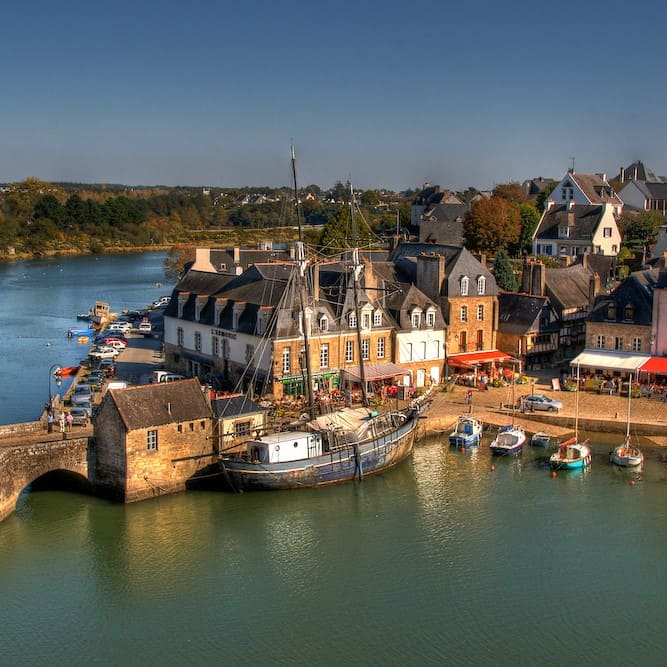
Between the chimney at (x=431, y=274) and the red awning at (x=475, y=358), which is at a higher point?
the chimney at (x=431, y=274)

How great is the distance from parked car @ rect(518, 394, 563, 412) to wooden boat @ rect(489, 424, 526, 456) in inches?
117

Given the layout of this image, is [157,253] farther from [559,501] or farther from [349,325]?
[559,501]

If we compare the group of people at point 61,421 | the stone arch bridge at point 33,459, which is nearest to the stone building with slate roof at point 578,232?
the group of people at point 61,421

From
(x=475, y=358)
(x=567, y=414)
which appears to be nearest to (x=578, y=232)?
(x=475, y=358)

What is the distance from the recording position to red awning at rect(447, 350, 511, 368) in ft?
131

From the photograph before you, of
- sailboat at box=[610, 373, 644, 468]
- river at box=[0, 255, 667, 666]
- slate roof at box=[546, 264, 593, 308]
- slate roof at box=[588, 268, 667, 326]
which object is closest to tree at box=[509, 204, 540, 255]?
slate roof at box=[546, 264, 593, 308]

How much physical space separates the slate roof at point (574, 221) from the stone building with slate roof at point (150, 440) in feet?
132

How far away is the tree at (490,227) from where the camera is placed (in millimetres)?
63281

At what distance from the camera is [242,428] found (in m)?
29.2

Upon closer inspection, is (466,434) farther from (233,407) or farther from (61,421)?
(61,421)

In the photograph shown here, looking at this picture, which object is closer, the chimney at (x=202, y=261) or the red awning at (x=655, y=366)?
the red awning at (x=655, y=366)

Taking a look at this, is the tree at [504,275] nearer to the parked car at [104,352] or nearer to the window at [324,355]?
the window at [324,355]

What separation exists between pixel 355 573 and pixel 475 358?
60.5 ft

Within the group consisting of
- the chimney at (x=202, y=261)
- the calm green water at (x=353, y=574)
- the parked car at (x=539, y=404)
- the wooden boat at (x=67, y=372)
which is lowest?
the calm green water at (x=353, y=574)
